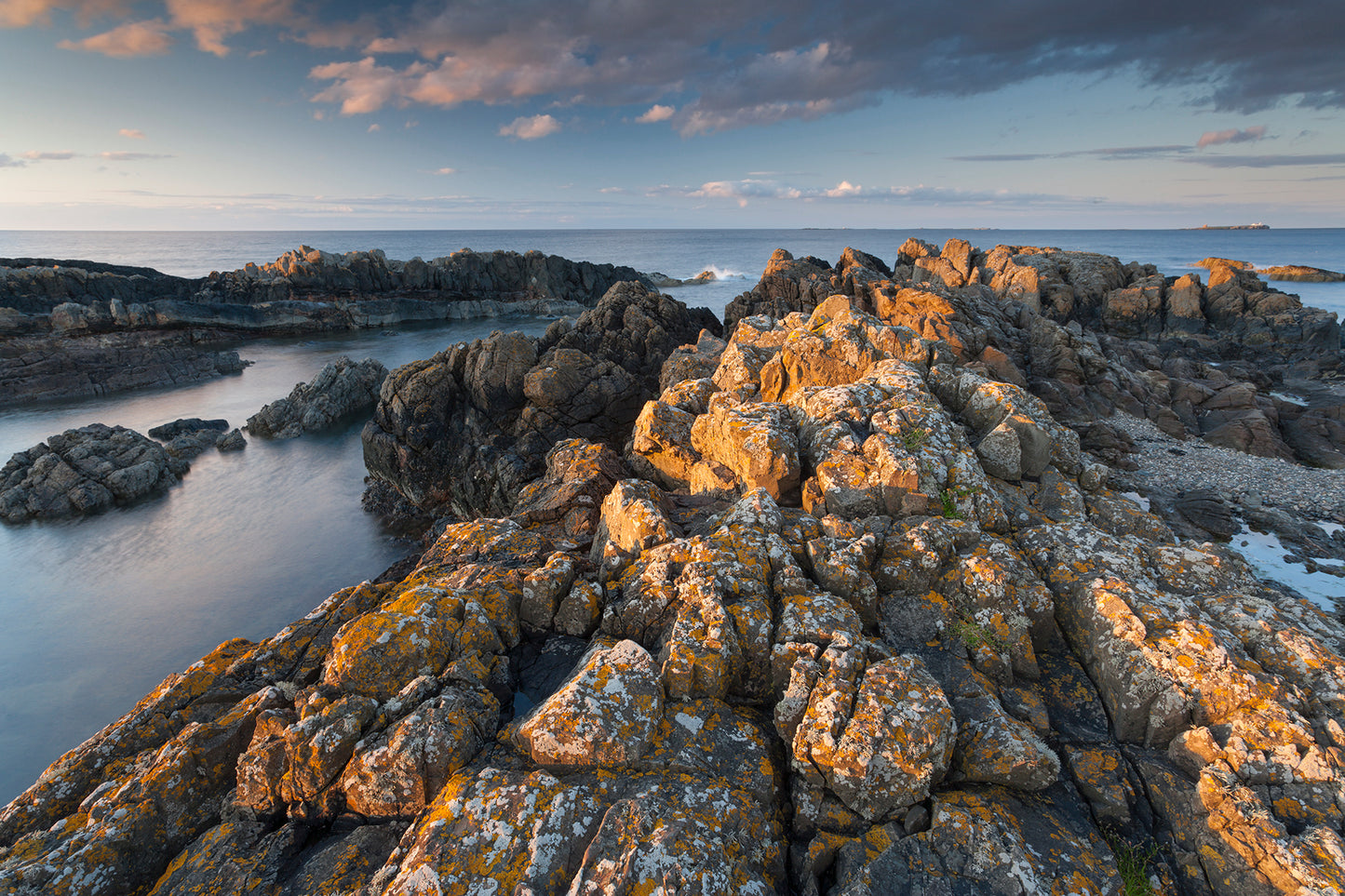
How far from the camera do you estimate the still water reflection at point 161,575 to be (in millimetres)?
18828

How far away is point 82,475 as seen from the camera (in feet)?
105

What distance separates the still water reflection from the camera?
18.8 m

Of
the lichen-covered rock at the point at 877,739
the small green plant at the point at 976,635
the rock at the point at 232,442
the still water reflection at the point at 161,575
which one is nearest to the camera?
the lichen-covered rock at the point at 877,739

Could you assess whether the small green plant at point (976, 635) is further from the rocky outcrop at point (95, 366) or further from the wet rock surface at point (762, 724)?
the rocky outcrop at point (95, 366)

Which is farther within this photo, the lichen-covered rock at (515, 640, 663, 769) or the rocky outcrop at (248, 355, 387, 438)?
the rocky outcrop at (248, 355, 387, 438)

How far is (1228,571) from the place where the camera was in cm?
929

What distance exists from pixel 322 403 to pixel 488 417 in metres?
24.1

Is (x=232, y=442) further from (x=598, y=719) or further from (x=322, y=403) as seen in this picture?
(x=598, y=719)

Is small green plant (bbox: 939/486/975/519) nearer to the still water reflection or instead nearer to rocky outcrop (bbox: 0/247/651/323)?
the still water reflection

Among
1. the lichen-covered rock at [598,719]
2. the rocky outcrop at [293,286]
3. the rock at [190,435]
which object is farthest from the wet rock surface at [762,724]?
the rocky outcrop at [293,286]

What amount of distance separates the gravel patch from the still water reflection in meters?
34.6

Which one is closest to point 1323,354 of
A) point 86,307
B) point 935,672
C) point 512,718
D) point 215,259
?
point 935,672

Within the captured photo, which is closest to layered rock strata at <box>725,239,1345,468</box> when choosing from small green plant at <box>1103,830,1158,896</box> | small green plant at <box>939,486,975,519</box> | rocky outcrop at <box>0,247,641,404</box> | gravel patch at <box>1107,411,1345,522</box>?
gravel patch at <box>1107,411,1345,522</box>

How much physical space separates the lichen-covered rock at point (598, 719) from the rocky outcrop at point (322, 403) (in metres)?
45.6
